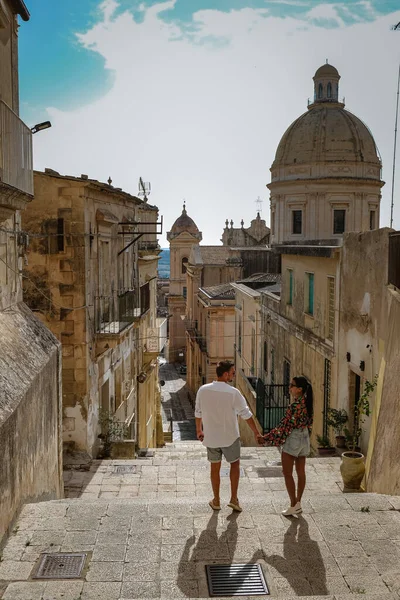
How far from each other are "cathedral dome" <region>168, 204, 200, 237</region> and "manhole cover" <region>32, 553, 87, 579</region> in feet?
178

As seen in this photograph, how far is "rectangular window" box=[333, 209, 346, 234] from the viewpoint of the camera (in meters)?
34.2

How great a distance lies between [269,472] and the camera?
12.3m

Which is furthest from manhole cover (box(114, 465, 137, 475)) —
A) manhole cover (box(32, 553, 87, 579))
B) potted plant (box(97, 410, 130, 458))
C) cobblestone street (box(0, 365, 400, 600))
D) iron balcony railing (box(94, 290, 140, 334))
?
manhole cover (box(32, 553, 87, 579))

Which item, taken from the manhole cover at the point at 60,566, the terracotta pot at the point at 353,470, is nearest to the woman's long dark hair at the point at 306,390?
the manhole cover at the point at 60,566

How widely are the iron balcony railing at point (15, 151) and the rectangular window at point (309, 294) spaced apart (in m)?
8.75

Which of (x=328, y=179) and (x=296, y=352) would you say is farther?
(x=328, y=179)

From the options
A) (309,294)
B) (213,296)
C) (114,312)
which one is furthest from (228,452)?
(213,296)

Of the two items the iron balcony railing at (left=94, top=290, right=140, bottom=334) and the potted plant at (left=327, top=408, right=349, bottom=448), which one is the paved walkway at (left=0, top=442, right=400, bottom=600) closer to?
the potted plant at (left=327, top=408, right=349, bottom=448)

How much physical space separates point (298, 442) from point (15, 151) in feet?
17.7

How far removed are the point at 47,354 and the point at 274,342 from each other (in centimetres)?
1215

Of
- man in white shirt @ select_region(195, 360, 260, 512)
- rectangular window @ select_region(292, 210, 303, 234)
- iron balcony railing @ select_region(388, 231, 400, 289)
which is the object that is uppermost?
rectangular window @ select_region(292, 210, 303, 234)

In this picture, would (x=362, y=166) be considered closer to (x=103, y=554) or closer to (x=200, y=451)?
(x=200, y=451)

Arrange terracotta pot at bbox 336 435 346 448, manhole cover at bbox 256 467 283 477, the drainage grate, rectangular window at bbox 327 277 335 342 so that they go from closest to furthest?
the drainage grate, manhole cover at bbox 256 467 283 477, terracotta pot at bbox 336 435 346 448, rectangular window at bbox 327 277 335 342

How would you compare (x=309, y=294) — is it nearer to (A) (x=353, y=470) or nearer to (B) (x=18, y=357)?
(A) (x=353, y=470)
